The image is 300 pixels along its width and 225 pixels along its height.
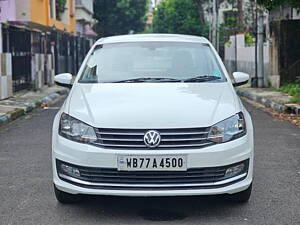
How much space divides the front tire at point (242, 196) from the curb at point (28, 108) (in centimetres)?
726

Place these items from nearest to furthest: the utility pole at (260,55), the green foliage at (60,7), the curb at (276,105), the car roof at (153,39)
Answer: the car roof at (153,39), the curb at (276,105), the utility pole at (260,55), the green foliage at (60,7)

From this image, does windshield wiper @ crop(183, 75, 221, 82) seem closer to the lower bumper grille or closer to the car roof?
the car roof

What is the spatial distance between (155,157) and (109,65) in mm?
1790

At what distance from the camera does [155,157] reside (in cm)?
475

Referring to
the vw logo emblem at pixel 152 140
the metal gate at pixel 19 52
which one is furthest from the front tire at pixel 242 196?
the metal gate at pixel 19 52

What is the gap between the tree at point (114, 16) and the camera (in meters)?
56.7

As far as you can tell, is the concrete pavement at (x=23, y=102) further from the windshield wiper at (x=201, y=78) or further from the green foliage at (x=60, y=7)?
the green foliage at (x=60, y=7)

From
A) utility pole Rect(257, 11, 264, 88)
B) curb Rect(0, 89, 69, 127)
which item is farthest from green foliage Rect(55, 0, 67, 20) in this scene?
utility pole Rect(257, 11, 264, 88)

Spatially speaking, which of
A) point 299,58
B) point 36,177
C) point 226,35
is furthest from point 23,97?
point 226,35

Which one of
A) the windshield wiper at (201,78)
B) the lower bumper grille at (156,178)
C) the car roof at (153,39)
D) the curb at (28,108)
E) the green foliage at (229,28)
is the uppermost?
the green foliage at (229,28)

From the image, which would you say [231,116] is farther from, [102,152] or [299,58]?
[299,58]

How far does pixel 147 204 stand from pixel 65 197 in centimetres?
73

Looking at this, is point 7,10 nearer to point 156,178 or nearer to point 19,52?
point 19,52

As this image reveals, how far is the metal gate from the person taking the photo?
18.0m
